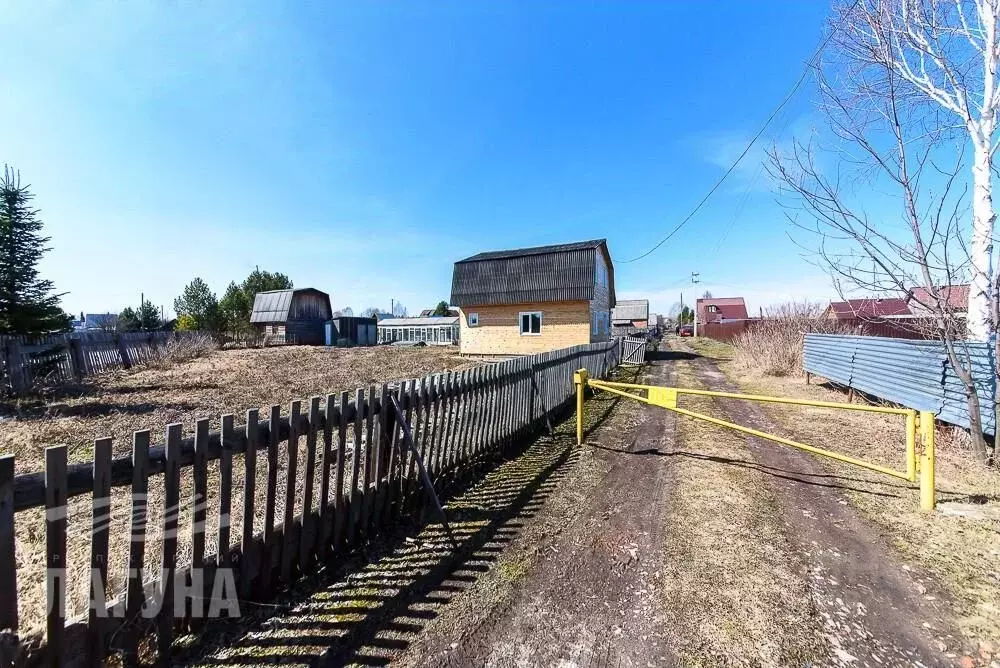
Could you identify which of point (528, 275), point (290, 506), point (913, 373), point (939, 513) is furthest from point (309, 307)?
point (939, 513)

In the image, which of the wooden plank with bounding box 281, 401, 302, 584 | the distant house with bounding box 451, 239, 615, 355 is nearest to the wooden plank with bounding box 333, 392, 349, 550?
the wooden plank with bounding box 281, 401, 302, 584

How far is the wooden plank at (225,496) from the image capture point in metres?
2.30

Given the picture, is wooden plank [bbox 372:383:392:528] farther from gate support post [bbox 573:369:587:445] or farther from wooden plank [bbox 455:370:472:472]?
gate support post [bbox 573:369:587:445]

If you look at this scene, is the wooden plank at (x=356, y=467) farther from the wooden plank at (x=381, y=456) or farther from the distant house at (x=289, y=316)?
the distant house at (x=289, y=316)

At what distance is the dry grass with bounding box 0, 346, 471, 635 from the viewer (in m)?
2.91

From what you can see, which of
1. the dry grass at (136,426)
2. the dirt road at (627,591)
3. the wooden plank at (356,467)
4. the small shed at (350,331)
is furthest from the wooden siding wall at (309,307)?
the wooden plank at (356,467)

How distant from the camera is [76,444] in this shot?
6.00 metres

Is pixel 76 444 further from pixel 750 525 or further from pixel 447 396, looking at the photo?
pixel 750 525

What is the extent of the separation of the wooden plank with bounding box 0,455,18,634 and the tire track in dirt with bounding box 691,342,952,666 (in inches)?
153

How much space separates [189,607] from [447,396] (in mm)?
2535

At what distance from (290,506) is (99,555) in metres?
0.97

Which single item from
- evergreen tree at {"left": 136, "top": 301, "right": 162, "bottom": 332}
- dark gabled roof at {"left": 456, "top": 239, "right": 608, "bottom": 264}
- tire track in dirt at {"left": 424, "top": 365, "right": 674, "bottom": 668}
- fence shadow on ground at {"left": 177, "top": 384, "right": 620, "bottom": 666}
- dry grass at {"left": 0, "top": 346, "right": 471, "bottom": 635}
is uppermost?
dark gabled roof at {"left": 456, "top": 239, "right": 608, "bottom": 264}

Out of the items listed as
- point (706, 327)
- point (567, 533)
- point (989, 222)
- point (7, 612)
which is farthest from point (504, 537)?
point (706, 327)

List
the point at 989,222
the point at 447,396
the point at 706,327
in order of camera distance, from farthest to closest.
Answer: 1. the point at 706,327
2. the point at 989,222
3. the point at 447,396
